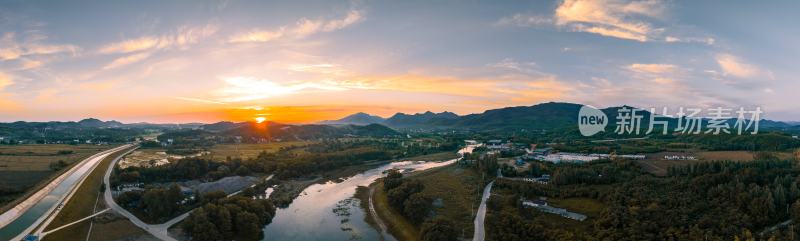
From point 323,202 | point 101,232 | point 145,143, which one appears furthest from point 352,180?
point 145,143

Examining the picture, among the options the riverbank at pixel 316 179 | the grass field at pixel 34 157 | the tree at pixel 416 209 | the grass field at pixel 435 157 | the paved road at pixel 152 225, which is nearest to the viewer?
the paved road at pixel 152 225

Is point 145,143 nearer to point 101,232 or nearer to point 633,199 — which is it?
point 101,232

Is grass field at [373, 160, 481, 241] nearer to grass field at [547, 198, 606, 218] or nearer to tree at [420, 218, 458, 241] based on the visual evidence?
tree at [420, 218, 458, 241]

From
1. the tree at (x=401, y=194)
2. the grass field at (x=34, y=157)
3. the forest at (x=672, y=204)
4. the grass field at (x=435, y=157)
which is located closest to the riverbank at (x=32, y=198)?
the grass field at (x=34, y=157)

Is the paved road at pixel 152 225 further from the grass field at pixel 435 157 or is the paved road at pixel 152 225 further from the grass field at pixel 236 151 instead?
the grass field at pixel 435 157

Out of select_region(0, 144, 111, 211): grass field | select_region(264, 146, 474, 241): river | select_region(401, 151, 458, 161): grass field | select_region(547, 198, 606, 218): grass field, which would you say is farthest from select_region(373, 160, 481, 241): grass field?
select_region(0, 144, 111, 211): grass field

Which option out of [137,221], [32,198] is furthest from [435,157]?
[32,198]
